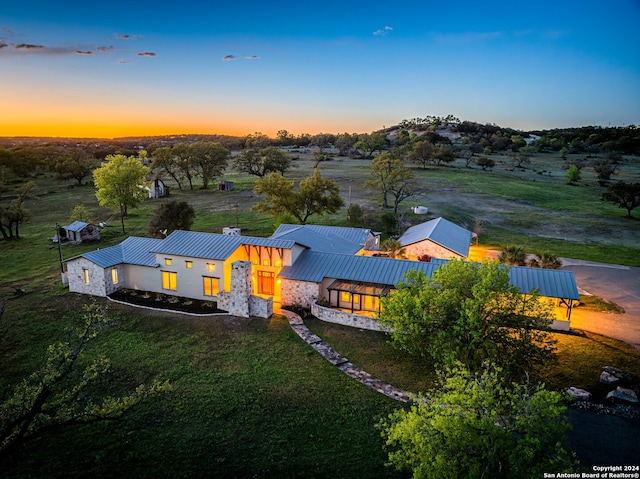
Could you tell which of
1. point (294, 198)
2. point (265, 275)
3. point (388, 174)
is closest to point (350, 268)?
point (265, 275)

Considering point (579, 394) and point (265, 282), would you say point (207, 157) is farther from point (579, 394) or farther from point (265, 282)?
point (579, 394)

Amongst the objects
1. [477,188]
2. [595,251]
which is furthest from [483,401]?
[477,188]

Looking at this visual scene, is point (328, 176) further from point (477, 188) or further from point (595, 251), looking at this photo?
point (595, 251)

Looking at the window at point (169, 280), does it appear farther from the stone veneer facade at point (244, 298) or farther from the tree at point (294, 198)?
the tree at point (294, 198)

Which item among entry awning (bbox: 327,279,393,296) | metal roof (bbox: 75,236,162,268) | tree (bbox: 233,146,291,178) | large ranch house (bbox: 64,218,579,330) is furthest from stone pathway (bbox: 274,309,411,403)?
tree (bbox: 233,146,291,178)

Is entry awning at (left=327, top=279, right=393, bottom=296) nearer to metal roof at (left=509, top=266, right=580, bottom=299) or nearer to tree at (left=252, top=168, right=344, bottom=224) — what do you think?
metal roof at (left=509, top=266, right=580, bottom=299)
